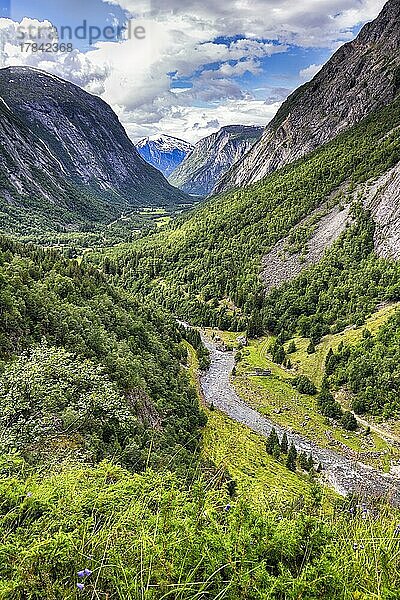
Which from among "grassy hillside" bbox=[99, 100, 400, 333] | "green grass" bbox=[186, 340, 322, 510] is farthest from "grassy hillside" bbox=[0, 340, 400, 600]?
"grassy hillside" bbox=[99, 100, 400, 333]

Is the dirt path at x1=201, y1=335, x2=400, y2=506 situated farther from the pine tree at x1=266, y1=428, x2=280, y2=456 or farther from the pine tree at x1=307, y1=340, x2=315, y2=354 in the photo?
the pine tree at x1=307, y1=340, x2=315, y2=354

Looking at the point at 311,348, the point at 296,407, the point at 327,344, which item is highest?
the point at 327,344

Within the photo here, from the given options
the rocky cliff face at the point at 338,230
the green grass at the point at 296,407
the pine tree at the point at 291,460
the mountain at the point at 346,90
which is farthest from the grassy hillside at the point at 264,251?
the pine tree at the point at 291,460

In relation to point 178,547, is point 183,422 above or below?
below

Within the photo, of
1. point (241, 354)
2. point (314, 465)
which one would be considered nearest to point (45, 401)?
point (314, 465)

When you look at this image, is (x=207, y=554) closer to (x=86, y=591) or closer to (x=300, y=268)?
(x=86, y=591)

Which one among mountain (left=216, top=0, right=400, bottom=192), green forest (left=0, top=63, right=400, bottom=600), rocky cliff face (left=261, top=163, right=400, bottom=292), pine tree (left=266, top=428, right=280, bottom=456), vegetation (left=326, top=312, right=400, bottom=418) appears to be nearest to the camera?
green forest (left=0, top=63, right=400, bottom=600)

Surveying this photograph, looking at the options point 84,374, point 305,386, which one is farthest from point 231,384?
point 84,374

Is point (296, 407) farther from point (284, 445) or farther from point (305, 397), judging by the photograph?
point (284, 445)
